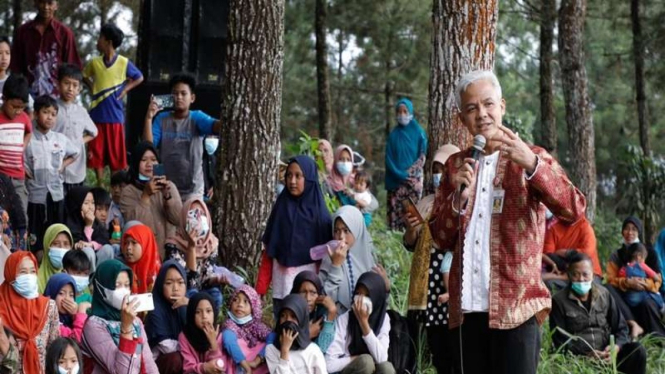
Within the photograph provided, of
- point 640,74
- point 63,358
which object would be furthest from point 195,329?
point 640,74

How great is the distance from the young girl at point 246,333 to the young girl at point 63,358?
3.38 ft

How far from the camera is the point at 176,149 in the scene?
36.5 feet

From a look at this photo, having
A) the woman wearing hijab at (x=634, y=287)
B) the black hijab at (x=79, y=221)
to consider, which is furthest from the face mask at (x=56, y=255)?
the woman wearing hijab at (x=634, y=287)

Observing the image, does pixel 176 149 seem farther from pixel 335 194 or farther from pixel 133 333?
pixel 133 333

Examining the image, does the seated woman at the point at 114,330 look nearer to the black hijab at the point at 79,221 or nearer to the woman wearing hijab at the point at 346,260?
the woman wearing hijab at the point at 346,260

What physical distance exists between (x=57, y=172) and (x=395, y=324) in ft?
12.1

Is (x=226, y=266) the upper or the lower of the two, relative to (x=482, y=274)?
lower

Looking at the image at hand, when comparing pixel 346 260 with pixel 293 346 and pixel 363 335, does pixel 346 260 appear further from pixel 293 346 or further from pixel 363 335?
pixel 293 346

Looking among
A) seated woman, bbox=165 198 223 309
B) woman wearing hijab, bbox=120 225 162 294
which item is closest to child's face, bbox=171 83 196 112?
seated woman, bbox=165 198 223 309

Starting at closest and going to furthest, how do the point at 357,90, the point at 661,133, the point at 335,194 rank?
the point at 335,194 → the point at 357,90 → the point at 661,133

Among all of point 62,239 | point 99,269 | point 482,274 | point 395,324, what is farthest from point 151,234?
point 482,274

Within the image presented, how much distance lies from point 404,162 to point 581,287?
16.5 ft

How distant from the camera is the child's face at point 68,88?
11039mm

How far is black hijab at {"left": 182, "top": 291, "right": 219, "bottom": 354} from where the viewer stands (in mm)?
7711
